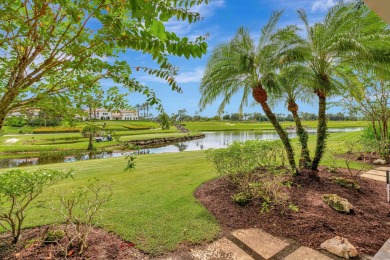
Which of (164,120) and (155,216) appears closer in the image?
(164,120)

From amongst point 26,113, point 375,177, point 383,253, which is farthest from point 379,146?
point 26,113

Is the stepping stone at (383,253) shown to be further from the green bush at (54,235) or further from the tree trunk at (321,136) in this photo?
the green bush at (54,235)

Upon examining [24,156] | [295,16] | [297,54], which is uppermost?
[295,16]

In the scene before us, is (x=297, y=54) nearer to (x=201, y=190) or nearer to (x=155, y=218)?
(x=201, y=190)

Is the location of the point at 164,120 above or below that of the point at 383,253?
above

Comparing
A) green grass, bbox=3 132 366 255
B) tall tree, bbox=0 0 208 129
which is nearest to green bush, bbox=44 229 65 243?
green grass, bbox=3 132 366 255

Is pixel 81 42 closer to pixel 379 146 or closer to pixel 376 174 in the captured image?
pixel 376 174

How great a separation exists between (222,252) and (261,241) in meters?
0.70

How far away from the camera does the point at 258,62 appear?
6.13 m

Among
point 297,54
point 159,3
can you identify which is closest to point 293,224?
point 159,3

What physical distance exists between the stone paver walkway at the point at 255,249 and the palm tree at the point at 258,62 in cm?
342

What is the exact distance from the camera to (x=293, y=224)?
3729mm

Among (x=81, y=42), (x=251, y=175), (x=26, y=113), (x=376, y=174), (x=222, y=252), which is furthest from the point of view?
(x=376, y=174)

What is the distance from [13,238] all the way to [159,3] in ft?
13.2
